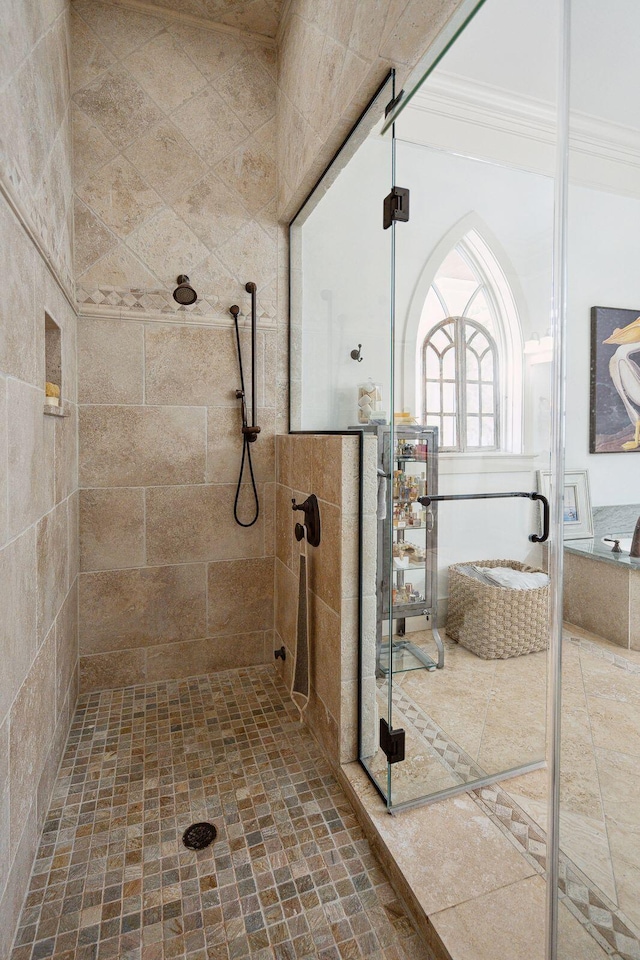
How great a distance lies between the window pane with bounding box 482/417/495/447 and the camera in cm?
126

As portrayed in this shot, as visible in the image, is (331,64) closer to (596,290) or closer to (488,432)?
(488,432)

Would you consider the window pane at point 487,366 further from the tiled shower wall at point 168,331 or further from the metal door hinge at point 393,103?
the tiled shower wall at point 168,331

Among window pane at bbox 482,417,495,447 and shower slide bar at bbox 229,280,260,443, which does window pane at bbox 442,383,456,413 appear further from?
shower slide bar at bbox 229,280,260,443

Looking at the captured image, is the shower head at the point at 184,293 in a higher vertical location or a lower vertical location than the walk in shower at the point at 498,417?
higher

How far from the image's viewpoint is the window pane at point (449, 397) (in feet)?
4.33

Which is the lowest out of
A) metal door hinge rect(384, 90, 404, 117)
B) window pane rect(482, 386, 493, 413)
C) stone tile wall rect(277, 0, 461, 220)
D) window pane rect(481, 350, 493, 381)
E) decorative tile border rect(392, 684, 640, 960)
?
decorative tile border rect(392, 684, 640, 960)

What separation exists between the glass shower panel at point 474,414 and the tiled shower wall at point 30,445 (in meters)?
0.99

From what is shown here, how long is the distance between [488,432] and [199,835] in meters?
1.42

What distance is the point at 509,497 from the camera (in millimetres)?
1246

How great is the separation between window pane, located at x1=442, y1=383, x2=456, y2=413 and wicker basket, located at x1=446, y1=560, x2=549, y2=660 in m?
0.42

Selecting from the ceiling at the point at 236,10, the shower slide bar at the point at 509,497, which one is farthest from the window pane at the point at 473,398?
the ceiling at the point at 236,10

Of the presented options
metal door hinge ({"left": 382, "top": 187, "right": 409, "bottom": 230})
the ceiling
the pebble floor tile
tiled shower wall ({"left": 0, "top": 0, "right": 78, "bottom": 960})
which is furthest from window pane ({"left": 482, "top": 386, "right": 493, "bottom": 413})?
the ceiling

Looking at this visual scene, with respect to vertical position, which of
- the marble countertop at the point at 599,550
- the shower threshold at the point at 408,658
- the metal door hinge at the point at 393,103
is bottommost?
the shower threshold at the point at 408,658

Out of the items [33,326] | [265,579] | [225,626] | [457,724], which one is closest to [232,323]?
[33,326]
